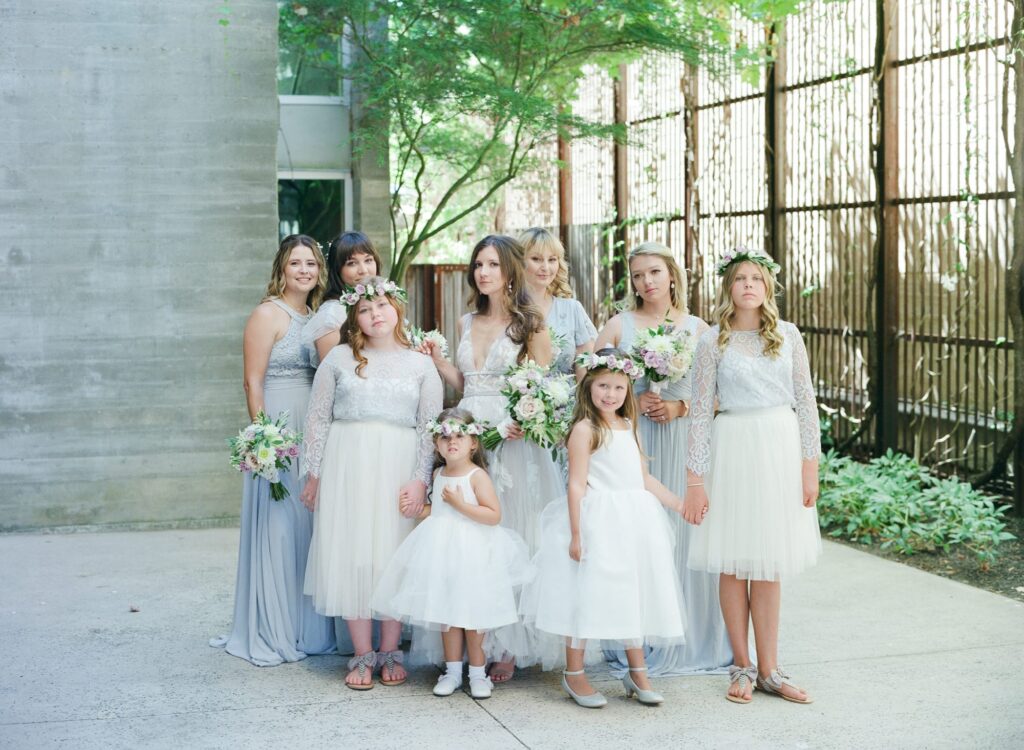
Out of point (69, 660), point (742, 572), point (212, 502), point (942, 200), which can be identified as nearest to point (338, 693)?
point (69, 660)

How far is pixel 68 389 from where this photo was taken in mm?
9047

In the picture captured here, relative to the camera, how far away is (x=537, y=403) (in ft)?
17.4

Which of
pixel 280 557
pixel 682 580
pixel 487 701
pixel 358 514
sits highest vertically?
pixel 358 514

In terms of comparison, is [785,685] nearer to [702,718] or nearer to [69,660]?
[702,718]

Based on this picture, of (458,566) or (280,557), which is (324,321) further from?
(458,566)

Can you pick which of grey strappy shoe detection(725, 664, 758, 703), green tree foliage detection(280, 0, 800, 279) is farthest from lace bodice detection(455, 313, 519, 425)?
green tree foliage detection(280, 0, 800, 279)

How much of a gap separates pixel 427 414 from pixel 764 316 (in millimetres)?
1454

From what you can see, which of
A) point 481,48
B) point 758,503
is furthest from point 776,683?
point 481,48

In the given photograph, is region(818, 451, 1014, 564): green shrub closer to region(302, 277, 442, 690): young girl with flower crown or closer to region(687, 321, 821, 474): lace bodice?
region(687, 321, 821, 474): lace bodice

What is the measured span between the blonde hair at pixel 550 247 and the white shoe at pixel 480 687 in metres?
1.88

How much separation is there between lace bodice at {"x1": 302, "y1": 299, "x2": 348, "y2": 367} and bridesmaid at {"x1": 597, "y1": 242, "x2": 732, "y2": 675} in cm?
120

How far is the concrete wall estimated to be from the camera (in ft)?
29.4

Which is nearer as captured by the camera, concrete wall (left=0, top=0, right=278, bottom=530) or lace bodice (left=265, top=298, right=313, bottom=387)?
lace bodice (left=265, top=298, right=313, bottom=387)

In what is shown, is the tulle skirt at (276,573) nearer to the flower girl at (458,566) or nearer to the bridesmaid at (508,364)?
the flower girl at (458,566)
